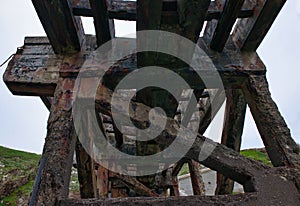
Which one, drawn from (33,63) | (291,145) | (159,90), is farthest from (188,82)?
(33,63)

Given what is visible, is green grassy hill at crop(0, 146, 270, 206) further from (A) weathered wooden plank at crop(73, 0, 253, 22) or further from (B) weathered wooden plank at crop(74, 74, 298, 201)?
(B) weathered wooden plank at crop(74, 74, 298, 201)

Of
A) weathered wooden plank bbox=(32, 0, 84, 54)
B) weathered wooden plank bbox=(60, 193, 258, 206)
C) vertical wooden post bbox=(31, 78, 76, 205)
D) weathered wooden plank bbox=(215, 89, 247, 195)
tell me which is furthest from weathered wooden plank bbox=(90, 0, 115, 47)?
weathered wooden plank bbox=(215, 89, 247, 195)

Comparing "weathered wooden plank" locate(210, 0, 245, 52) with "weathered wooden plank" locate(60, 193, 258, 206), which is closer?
"weathered wooden plank" locate(60, 193, 258, 206)

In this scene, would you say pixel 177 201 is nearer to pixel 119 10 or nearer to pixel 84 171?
pixel 119 10

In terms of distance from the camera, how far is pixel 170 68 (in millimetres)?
1954

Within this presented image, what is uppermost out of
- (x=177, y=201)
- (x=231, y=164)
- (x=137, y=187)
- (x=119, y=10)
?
(x=119, y=10)

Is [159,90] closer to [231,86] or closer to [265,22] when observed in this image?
[231,86]

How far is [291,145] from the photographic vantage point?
154 cm

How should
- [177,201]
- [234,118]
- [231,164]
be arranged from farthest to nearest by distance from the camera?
1. [234,118]
2. [231,164]
3. [177,201]

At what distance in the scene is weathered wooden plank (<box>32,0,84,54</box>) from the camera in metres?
1.68

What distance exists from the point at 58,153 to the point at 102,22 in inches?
34.4

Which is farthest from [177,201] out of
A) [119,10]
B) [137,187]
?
[137,187]

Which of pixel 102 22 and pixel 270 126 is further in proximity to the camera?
pixel 102 22

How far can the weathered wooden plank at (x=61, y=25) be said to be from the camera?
1.68m
